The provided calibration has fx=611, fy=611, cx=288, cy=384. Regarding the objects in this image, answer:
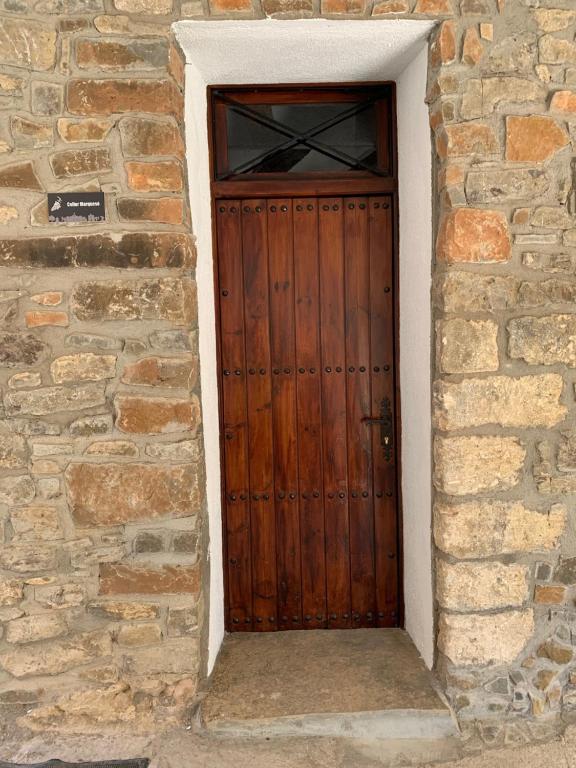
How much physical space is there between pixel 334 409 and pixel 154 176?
1.28m

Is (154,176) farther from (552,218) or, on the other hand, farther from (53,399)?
(552,218)

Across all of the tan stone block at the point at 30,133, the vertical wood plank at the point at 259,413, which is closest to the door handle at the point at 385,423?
the vertical wood plank at the point at 259,413

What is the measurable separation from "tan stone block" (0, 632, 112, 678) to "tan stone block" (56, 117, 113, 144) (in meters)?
1.87

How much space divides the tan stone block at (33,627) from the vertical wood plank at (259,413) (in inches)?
36.4

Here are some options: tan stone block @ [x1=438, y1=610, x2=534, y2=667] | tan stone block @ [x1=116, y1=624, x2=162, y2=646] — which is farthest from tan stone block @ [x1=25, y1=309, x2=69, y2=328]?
tan stone block @ [x1=438, y1=610, x2=534, y2=667]

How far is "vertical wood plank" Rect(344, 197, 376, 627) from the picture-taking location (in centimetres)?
281

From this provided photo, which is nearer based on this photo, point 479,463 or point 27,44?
point 27,44

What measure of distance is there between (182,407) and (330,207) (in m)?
1.18

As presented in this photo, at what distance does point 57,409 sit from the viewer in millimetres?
2309

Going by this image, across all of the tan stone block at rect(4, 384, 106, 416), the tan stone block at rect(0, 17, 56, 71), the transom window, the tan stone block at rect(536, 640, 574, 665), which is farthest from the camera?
the transom window

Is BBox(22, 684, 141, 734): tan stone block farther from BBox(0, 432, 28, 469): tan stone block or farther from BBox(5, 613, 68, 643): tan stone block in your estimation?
BBox(0, 432, 28, 469): tan stone block

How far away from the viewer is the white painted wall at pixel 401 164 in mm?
2314

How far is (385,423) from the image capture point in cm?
287

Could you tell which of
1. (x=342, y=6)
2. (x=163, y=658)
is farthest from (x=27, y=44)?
(x=163, y=658)
